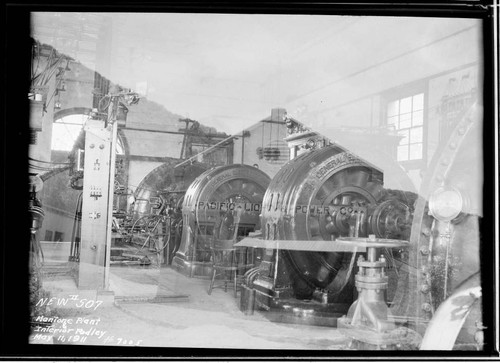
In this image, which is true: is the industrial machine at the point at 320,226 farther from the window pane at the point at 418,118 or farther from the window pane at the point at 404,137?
the window pane at the point at 418,118

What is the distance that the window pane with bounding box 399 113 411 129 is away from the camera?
2.75 metres

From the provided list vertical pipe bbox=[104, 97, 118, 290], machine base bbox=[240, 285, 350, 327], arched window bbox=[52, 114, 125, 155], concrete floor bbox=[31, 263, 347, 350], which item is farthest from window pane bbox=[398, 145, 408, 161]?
arched window bbox=[52, 114, 125, 155]

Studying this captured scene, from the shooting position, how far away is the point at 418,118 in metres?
2.73

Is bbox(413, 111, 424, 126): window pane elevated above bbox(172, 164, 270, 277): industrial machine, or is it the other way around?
bbox(413, 111, 424, 126): window pane

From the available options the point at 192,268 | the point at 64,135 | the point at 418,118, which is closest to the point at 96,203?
the point at 64,135

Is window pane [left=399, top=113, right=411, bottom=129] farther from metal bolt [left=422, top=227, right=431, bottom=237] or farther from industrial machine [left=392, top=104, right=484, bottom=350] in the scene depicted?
metal bolt [left=422, top=227, right=431, bottom=237]

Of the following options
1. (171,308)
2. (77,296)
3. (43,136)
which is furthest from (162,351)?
(43,136)

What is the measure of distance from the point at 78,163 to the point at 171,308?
0.90m

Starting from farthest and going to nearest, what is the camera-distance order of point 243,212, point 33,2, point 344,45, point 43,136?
point 243,212 < point 344,45 < point 43,136 < point 33,2

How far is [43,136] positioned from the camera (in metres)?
→ 2.51

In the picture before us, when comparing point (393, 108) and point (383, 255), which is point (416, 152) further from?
point (383, 255)

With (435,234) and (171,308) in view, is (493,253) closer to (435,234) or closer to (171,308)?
(435,234)

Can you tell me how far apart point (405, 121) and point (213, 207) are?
1.32 m

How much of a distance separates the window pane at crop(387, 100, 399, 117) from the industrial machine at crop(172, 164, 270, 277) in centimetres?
86
